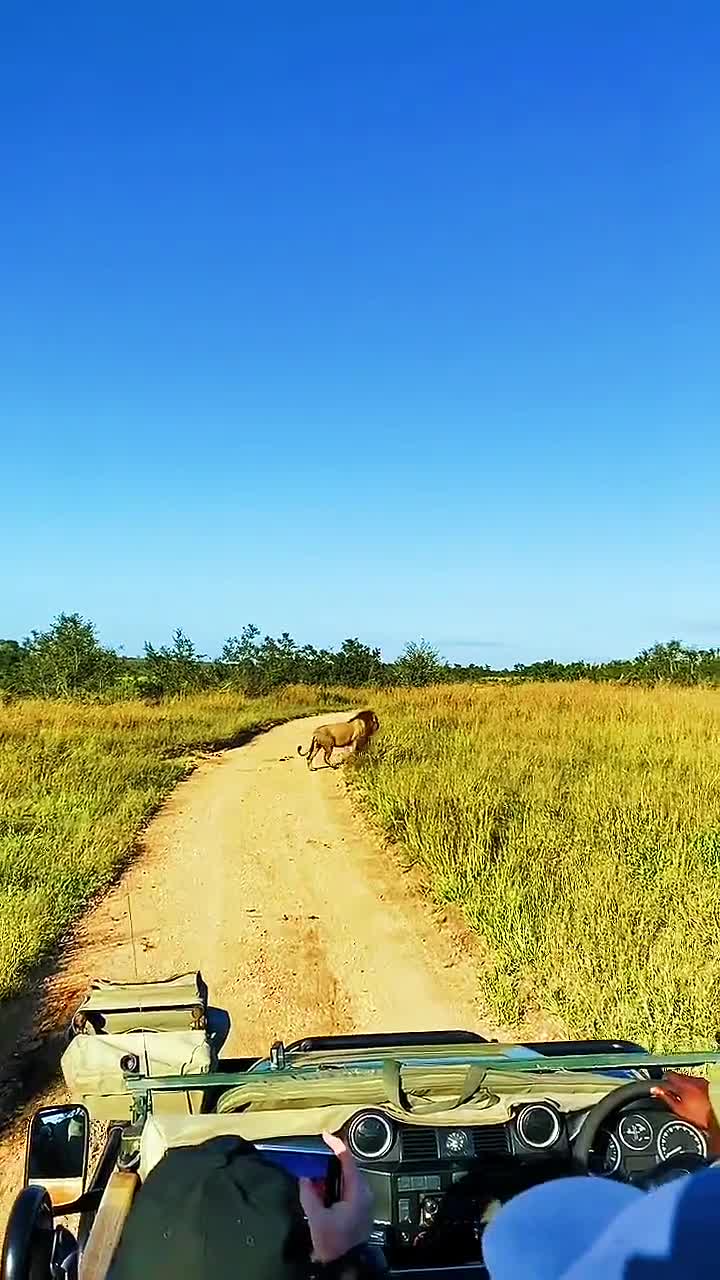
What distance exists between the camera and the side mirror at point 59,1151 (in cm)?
303

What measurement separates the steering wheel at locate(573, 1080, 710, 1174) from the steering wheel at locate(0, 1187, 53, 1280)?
1223 mm

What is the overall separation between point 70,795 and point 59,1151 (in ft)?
28.2

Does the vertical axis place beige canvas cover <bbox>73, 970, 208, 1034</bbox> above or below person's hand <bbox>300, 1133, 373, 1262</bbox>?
below

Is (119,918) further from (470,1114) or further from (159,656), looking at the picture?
(159,656)

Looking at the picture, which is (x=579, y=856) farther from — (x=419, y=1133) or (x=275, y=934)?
(x=419, y=1133)

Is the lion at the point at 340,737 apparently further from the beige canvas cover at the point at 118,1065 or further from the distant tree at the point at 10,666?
the distant tree at the point at 10,666

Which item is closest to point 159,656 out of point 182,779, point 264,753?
point 264,753

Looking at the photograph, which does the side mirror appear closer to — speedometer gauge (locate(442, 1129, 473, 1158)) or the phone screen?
the phone screen

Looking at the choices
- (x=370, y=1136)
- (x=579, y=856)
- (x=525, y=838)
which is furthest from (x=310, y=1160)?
(x=525, y=838)

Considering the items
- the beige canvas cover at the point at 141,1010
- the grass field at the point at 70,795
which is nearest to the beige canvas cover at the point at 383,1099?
the beige canvas cover at the point at 141,1010

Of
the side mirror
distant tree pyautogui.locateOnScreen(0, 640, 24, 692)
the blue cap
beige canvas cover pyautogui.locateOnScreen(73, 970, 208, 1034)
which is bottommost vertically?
the side mirror

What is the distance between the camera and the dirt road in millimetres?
6551

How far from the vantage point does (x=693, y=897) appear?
7.88 metres

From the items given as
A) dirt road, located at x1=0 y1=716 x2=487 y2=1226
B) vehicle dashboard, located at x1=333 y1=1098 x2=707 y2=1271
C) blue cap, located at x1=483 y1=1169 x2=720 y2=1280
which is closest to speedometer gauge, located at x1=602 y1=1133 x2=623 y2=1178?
vehicle dashboard, located at x1=333 y1=1098 x2=707 y2=1271
